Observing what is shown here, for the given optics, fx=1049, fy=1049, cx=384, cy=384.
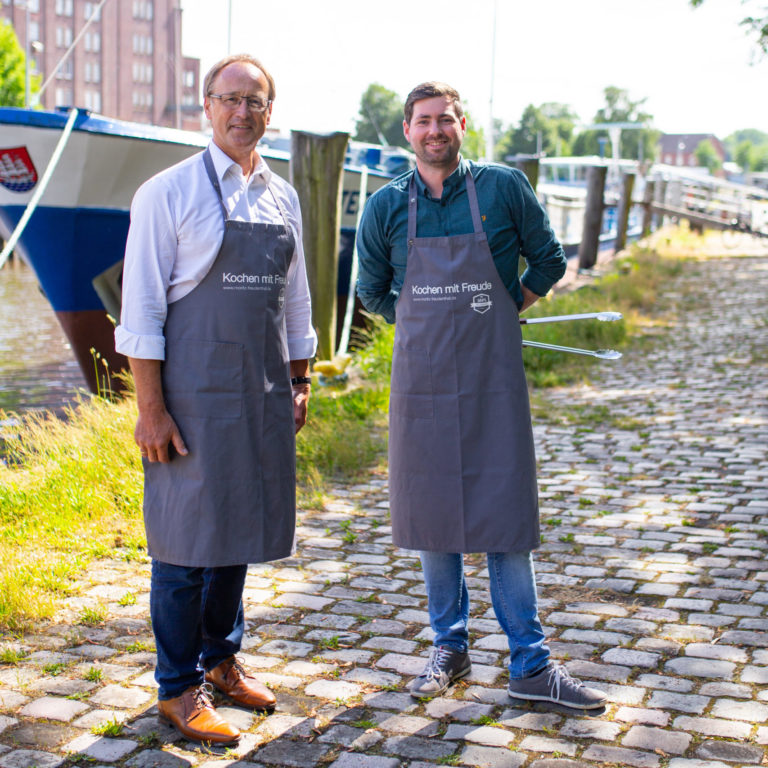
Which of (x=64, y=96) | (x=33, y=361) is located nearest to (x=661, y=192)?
(x=33, y=361)

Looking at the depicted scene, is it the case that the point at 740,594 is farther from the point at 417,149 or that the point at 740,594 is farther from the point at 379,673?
the point at 417,149

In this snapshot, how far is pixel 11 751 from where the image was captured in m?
3.09

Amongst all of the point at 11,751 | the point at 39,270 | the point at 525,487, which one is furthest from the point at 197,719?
the point at 39,270

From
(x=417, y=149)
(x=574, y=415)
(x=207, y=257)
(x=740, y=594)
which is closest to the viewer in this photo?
(x=207, y=257)

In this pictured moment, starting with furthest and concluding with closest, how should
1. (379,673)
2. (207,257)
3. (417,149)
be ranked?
(379,673)
(417,149)
(207,257)

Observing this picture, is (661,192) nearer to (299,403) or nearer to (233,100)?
(299,403)

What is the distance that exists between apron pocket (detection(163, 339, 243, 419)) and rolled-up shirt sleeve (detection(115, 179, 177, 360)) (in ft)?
0.22

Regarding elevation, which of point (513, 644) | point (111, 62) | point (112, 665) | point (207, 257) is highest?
point (111, 62)

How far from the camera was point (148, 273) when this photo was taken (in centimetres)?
304

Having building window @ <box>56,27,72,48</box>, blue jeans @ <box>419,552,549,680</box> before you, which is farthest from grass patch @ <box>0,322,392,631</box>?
building window @ <box>56,27,72,48</box>

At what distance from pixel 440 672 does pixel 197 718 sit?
0.83 metres

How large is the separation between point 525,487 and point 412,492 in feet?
1.21

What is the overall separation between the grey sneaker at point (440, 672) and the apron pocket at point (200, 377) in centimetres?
113

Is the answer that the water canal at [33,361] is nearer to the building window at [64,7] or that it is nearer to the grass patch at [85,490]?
the grass patch at [85,490]
